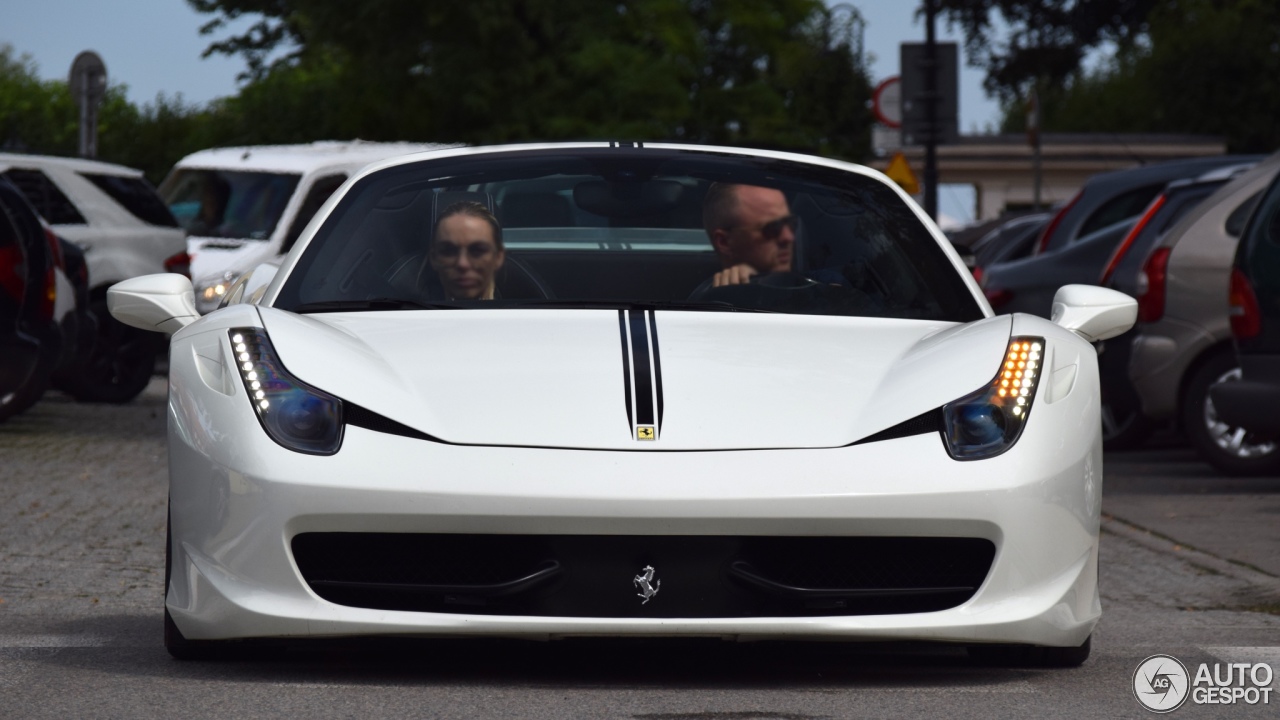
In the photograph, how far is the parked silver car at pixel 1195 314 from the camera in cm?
1180

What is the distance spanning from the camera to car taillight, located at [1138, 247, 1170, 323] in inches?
466

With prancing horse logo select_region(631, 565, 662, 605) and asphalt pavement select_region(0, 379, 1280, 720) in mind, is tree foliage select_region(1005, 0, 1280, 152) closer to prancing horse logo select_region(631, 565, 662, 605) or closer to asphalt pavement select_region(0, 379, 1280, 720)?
asphalt pavement select_region(0, 379, 1280, 720)

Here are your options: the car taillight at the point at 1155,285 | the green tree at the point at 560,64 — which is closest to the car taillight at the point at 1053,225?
the car taillight at the point at 1155,285

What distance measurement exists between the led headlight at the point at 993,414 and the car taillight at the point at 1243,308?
18.0 feet

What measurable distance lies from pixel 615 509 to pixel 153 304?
1.66 metres

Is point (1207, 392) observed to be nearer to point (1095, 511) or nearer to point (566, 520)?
point (1095, 511)

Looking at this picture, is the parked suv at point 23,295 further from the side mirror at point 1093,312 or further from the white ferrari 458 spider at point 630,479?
the side mirror at point 1093,312

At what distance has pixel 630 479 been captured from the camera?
442cm

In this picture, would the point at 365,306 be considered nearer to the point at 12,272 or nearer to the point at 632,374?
the point at 632,374

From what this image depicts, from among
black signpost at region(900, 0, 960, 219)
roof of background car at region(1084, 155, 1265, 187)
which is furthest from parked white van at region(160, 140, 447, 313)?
black signpost at region(900, 0, 960, 219)

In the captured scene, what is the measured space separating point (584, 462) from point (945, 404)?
793 mm

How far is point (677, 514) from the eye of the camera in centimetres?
439

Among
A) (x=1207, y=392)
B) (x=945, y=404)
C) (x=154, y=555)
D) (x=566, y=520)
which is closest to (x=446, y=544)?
(x=566, y=520)

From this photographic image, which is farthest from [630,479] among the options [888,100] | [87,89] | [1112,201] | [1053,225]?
[888,100]
